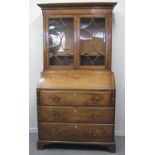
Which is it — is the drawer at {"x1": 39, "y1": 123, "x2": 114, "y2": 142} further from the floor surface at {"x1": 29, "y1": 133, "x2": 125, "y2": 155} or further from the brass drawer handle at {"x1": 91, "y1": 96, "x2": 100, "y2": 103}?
the brass drawer handle at {"x1": 91, "y1": 96, "x2": 100, "y2": 103}

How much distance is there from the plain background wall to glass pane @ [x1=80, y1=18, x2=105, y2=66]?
363 millimetres

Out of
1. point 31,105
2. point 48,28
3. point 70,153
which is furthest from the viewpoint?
point 31,105

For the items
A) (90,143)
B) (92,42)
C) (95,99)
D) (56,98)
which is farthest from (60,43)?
(90,143)

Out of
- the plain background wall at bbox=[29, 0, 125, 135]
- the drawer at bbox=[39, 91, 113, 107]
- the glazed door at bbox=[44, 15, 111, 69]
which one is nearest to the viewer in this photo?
the drawer at bbox=[39, 91, 113, 107]

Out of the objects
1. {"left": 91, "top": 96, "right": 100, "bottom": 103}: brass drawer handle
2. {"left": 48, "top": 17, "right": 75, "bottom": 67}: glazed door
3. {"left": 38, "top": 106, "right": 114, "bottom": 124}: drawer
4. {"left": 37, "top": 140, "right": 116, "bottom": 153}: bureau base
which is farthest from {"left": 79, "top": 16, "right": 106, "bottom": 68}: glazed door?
{"left": 37, "top": 140, "right": 116, "bottom": 153}: bureau base

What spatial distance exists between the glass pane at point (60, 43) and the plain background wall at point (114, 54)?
412mm

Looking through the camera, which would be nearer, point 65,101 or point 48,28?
point 65,101

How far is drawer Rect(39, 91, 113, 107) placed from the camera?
2695 millimetres

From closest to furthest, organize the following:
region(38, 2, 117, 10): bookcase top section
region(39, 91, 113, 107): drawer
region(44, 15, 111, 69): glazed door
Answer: region(39, 91, 113, 107): drawer, region(38, 2, 117, 10): bookcase top section, region(44, 15, 111, 69): glazed door

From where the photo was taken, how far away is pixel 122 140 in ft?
10.2

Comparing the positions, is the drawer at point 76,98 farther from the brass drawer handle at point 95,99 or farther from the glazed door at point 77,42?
the glazed door at point 77,42
